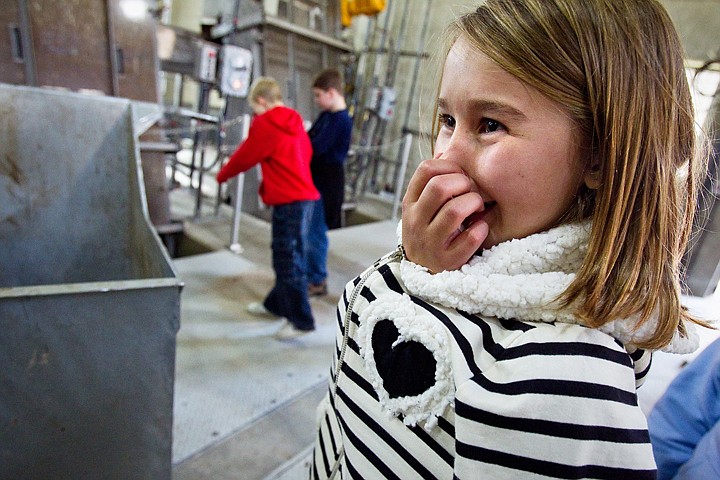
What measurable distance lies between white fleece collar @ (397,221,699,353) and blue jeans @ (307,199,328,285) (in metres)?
2.32

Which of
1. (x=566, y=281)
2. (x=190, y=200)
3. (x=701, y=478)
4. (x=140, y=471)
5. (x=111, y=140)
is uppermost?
(x=566, y=281)

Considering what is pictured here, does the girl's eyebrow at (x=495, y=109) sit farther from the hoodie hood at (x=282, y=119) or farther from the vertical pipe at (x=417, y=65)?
the vertical pipe at (x=417, y=65)

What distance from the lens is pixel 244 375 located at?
1.96 m

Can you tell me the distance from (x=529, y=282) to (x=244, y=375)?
181 cm

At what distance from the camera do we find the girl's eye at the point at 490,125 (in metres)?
0.42

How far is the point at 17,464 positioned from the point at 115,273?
1.01 meters

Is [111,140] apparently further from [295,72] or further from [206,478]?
[295,72]

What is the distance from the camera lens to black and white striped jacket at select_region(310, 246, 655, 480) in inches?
14.1

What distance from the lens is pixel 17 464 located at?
93cm

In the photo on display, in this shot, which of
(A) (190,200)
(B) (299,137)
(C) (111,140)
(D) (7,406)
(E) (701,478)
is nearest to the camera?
(E) (701,478)

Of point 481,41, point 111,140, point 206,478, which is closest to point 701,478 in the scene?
point 481,41

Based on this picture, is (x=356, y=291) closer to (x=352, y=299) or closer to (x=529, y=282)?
(x=352, y=299)

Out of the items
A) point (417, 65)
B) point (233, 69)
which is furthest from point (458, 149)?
point (417, 65)

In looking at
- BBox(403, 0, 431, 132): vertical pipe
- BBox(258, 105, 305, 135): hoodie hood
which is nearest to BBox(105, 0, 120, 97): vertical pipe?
BBox(258, 105, 305, 135): hoodie hood
